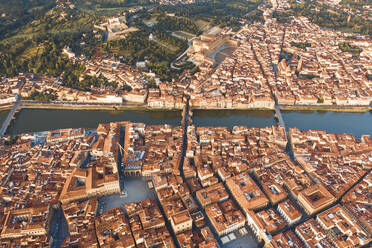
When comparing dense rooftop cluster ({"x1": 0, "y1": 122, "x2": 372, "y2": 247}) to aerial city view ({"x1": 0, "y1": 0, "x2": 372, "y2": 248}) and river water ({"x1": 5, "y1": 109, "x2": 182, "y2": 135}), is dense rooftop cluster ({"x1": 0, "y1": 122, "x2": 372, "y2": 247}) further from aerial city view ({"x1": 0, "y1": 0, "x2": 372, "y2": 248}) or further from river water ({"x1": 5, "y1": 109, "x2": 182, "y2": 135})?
river water ({"x1": 5, "y1": 109, "x2": 182, "y2": 135})

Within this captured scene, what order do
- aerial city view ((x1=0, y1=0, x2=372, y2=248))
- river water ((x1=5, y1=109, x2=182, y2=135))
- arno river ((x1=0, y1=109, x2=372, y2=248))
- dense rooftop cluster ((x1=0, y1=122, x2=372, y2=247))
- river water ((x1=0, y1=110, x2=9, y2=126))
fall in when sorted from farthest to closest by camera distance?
river water ((x1=0, y1=110, x2=9, y2=126)), arno river ((x1=0, y1=109, x2=372, y2=248)), river water ((x1=5, y1=109, x2=182, y2=135)), aerial city view ((x1=0, y1=0, x2=372, y2=248)), dense rooftop cluster ((x1=0, y1=122, x2=372, y2=247))

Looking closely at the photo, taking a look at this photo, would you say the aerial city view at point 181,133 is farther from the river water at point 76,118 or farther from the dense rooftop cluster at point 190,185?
the river water at point 76,118

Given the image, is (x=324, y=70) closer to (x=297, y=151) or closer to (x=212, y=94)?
(x=212, y=94)

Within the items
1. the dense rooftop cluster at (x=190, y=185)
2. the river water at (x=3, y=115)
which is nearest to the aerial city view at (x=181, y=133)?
the dense rooftop cluster at (x=190, y=185)

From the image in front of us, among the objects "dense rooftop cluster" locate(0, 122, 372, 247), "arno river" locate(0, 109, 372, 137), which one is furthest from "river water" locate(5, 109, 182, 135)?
"dense rooftop cluster" locate(0, 122, 372, 247)

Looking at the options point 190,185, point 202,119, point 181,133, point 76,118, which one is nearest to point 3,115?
point 76,118

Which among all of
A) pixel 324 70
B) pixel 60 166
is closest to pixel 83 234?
pixel 60 166

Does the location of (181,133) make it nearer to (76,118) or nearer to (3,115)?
(76,118)
